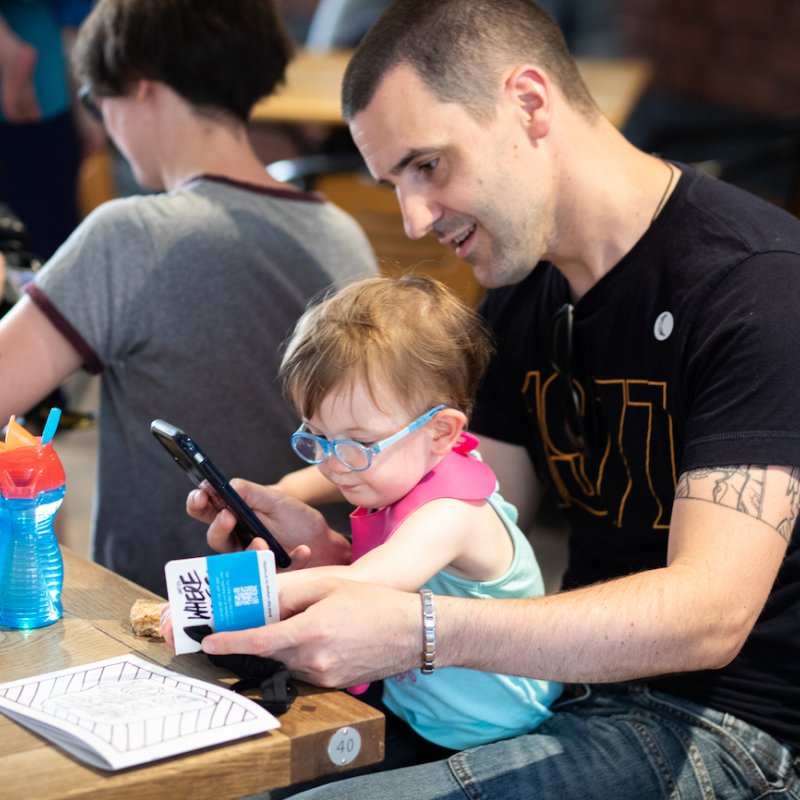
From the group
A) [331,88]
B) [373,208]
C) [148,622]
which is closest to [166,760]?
[148,622]

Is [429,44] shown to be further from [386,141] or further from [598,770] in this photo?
[598,770]

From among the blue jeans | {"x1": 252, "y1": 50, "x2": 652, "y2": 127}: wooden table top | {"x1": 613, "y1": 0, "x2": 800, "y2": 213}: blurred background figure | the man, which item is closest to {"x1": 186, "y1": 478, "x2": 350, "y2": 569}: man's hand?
the man

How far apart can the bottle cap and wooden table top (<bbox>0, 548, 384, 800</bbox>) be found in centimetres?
16

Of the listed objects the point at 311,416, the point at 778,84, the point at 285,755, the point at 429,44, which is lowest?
the point at 778,84

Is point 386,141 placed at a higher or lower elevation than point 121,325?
higher

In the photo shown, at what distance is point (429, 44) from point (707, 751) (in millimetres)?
1032

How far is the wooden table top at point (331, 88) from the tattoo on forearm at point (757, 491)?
8.36ft

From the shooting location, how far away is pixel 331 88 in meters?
5.07

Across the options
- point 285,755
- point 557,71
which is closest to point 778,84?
point 557,71

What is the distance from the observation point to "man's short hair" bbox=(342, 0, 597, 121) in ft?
5.95

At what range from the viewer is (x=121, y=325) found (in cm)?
200

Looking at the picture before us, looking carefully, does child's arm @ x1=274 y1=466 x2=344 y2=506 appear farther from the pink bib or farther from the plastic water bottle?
the plastic water bottle

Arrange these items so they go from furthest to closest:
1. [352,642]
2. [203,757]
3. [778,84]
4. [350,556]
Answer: [778,84] < [350,556] < [352,642] < [203,757]

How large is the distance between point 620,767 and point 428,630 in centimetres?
40
